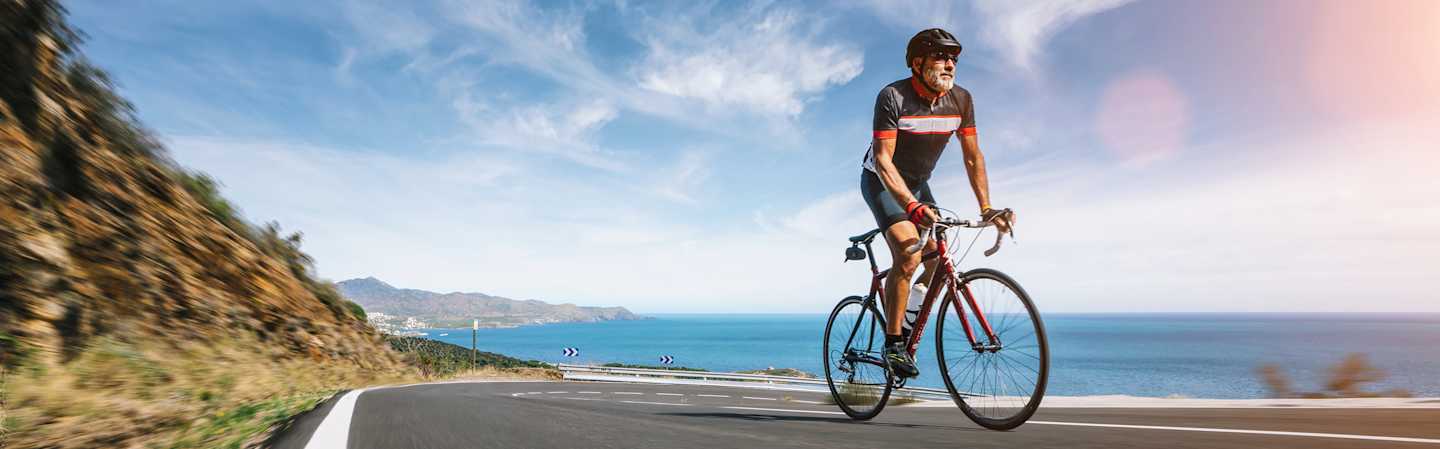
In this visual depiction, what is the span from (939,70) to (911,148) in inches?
19.9

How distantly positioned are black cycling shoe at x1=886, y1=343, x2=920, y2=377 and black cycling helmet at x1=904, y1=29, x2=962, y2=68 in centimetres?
181

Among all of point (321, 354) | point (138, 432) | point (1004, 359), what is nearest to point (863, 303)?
point (1004, 359)

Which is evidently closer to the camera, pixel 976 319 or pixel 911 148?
pixel 976 319

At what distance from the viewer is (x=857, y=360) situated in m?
4.90

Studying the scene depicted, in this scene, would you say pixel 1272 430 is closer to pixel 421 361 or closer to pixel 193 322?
pixel 193 322

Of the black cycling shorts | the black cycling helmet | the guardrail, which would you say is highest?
the black cycling helmet

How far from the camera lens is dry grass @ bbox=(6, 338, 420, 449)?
391cm

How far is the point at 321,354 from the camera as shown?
17.5 metres

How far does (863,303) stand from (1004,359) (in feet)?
5.00

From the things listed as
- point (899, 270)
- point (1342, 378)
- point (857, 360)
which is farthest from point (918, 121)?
point (1342, 378)

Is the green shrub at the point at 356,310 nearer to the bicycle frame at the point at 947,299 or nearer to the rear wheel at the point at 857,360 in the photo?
the rear wheel at the point at 857,360

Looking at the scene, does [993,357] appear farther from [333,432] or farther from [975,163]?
[333,432]

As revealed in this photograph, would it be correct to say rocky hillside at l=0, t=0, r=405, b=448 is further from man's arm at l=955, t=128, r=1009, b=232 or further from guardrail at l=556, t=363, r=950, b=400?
guardrail at l=556, t=363, r=950, b=400

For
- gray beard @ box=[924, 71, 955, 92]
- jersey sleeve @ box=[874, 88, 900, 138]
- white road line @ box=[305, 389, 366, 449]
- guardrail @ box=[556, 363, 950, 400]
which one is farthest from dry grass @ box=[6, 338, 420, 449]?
guardrail @ box=[556, 363, 950, 400]
